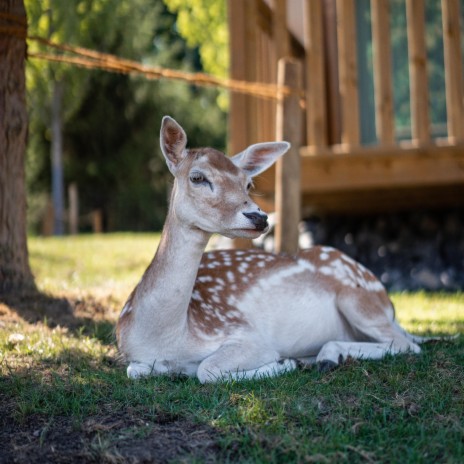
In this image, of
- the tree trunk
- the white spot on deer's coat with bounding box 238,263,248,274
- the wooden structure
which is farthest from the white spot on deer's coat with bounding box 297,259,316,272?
the wooden structure

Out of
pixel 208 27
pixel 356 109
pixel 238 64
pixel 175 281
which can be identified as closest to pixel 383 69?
pixel 356 109

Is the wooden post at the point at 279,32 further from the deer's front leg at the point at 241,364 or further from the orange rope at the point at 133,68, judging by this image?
the deer's front leg at the point at 241,364

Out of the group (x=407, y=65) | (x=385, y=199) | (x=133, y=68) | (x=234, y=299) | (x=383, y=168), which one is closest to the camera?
(x=234, y=299)

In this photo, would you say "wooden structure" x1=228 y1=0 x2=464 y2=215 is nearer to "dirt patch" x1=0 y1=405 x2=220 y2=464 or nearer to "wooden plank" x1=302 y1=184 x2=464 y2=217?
"wooden plank" x1=302 y1=184 x2=464 y2=217

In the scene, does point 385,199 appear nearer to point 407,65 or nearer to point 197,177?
point 407,65

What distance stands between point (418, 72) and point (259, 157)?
3.80m

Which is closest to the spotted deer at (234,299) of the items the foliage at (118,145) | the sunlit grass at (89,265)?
the sunlit grass at (89,265)

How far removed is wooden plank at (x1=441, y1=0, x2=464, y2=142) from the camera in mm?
7590

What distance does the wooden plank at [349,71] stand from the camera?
7.79 meters

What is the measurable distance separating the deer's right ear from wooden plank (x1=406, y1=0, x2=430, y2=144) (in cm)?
408

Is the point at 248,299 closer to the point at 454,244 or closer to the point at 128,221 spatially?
the point at 454,244

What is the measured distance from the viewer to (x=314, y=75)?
805cm

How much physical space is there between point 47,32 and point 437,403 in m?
7.65

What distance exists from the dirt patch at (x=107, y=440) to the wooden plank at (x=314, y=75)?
17.4 feet
